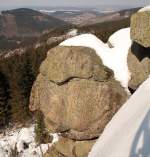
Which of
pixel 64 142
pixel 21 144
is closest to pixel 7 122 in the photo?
pixel 21 144

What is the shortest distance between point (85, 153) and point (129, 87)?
3437 millimetres

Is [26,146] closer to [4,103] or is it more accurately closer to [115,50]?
[115,50]

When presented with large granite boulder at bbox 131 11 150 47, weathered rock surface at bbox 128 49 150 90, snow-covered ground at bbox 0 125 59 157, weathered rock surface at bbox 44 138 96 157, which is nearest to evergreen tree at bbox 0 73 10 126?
snow-covered ground at bbox 0 125 59 157

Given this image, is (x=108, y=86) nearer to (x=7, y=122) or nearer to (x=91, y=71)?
(x=91, y=71)

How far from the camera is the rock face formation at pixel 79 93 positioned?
1446 cm

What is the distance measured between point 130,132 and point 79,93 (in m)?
6.73

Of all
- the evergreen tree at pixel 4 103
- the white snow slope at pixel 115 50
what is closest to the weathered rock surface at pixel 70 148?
the white snow slope at pixel 115 50

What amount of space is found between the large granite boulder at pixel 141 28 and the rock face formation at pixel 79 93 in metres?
2.17

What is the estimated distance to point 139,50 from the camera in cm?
1452

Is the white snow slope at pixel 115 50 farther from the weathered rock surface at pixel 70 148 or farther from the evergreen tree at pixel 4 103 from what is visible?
the evergreen tree at pixel 4 103

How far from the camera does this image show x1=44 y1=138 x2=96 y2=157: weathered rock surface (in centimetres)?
1563

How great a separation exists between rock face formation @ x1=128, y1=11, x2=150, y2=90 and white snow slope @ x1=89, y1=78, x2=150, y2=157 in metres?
3.58

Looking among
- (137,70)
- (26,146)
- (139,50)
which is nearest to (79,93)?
(137,70)

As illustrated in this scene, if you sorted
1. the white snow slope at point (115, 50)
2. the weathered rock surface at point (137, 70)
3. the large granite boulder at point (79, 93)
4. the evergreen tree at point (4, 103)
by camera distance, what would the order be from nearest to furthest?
the weathered rock surface at point (137, 70) → the large granite boulder at point (79, 93) → the white snow slope at point (115, 50) → the evergreen tree at point (4, 103)
